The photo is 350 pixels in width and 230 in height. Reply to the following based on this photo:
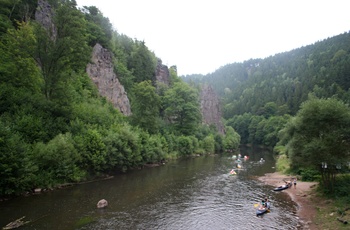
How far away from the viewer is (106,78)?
70.1m

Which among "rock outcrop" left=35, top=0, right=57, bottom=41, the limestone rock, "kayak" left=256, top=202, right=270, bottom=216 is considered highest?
"rock outcrop" left=35, top=0, right=57, bottom=41

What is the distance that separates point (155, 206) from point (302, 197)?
19206mm

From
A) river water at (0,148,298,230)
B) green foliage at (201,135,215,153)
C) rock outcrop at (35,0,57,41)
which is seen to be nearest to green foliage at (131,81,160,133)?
river water at (0,148,298,230)

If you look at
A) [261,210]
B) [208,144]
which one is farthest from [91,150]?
[208,144]

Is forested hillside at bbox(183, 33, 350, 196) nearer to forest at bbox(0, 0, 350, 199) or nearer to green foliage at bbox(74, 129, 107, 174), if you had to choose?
forest at bbox(0, 0, 350, 199)

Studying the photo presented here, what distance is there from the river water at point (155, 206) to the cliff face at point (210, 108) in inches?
3186

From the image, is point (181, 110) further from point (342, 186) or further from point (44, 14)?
point (342, 186)

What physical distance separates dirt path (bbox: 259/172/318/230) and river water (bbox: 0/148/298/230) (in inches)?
35.7

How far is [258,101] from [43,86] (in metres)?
158

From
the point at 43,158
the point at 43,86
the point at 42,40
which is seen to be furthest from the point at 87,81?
the point at 43,158

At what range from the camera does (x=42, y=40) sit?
41.1 meters

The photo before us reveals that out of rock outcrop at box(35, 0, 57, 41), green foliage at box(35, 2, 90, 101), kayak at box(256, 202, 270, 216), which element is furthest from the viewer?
rock outcrop at box(35, 0, 57, 41)

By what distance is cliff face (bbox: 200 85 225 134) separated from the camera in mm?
123856

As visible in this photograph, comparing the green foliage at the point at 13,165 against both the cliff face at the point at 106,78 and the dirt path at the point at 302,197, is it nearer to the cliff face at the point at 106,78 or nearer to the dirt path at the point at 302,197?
the dirt path at the point at 302,197
